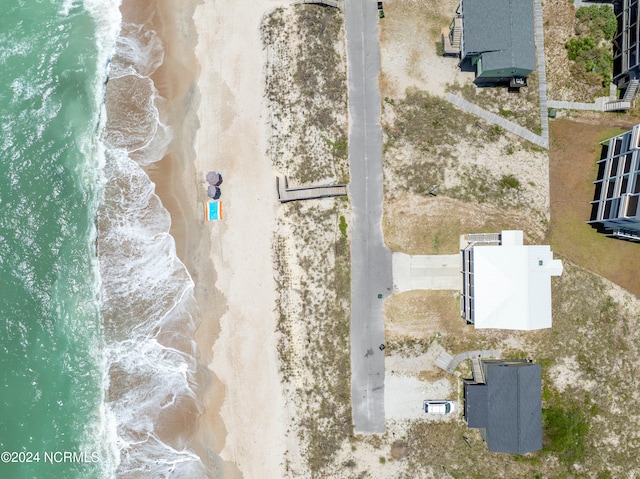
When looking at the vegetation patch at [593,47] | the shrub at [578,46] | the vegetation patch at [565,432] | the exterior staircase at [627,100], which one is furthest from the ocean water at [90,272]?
the exterior staircase at [627,100]

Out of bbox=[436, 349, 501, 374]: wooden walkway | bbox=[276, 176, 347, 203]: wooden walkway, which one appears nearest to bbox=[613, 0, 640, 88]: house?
bbox=[276, 176, 347, 203]: wooden walkway

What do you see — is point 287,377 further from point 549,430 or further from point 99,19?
point 99,19

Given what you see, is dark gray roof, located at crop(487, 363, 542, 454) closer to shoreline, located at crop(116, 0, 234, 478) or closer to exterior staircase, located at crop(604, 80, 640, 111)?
shoreline, located at crop(116, 0, 234, 478)

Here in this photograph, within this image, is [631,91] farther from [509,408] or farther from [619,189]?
[509,408]

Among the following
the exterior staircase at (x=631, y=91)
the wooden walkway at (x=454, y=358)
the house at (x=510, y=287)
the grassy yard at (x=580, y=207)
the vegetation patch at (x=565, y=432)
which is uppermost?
the exterior staircase at (x=631, y=91)

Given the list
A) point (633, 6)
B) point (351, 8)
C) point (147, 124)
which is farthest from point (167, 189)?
point (633, 6)

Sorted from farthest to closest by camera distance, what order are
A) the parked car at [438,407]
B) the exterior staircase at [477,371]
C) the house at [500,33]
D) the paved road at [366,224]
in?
the paved road at [366,224]
the parked car at [438,407]
the exterior staircase at [477,371]
the house at [500,33]

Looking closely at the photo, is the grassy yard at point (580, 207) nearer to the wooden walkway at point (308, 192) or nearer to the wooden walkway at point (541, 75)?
the wooden walkway at point (541, 75)
